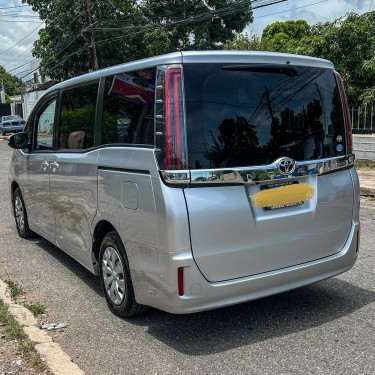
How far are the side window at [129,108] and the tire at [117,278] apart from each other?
2.69 feet

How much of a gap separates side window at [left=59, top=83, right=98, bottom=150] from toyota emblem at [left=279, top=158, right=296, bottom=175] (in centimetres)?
169

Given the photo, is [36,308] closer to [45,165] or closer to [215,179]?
[45,165]

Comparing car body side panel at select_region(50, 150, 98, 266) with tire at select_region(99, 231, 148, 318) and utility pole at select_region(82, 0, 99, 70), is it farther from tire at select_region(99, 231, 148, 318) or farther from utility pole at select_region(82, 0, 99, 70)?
utility pole at select_region(82, 0, 99, 70)

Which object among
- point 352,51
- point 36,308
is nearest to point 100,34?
point 352,51

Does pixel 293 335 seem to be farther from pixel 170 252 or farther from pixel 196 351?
pixel 170 252

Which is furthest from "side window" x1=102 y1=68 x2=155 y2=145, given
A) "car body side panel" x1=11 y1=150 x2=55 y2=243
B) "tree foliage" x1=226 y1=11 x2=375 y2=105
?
"tree foliage" x1=226 y1=11 x2=375 y2=105

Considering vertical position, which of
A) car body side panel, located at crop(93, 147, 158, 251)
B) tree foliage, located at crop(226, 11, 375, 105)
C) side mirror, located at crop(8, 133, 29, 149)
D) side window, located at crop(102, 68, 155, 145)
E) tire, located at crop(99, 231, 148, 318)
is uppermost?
tree foliage, located at crop(226, 11, 375, 105)

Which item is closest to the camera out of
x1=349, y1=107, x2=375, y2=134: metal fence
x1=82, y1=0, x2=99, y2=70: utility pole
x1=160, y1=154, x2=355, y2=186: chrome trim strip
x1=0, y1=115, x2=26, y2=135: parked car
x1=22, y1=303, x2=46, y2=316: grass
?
x1=160, y1=154, x2=355, y2=186: chrome trim strip

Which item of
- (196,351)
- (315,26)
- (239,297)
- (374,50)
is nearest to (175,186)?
(239,297)

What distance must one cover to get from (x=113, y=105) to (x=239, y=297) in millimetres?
1790

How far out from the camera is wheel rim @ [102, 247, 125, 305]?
389 cm

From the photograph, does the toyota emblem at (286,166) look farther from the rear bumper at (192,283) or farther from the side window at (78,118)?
the side window at (78,118)

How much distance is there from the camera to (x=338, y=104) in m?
3.95

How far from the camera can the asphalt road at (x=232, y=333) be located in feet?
10.6
